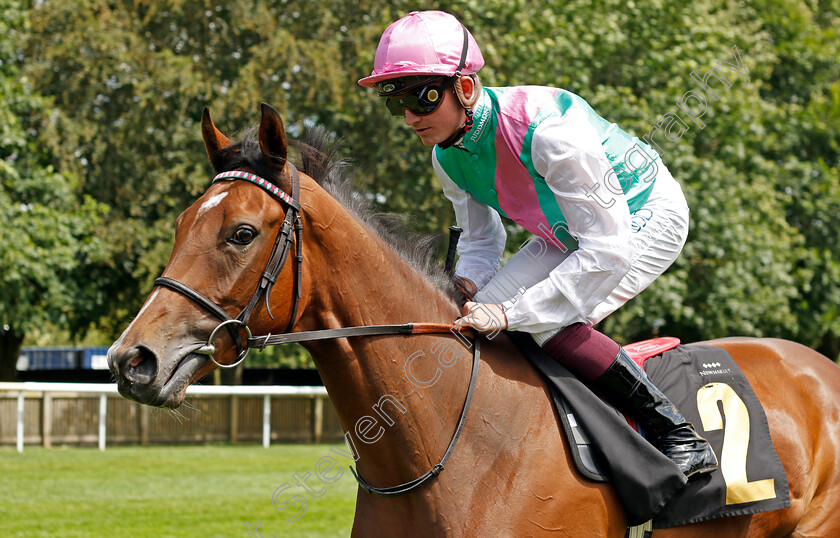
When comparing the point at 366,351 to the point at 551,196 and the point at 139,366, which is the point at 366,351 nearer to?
the point at 139,366

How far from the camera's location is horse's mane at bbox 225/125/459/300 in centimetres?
277

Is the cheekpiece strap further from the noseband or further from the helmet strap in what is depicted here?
the helmet strap

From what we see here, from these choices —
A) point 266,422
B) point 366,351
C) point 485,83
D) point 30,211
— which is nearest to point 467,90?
point 366,351

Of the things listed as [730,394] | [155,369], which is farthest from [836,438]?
[155,369]

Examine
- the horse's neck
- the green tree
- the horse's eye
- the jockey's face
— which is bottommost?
the green tree

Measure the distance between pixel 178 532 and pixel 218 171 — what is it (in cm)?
550

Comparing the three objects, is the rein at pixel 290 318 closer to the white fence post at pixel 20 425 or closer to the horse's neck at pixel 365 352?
the horse's neck at pixel 365 352

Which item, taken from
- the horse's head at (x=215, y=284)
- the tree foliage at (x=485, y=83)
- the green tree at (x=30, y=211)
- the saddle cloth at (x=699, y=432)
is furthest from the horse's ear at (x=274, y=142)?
the green tree at (x=30, y=211)

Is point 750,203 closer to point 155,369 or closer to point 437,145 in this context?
point 437,145

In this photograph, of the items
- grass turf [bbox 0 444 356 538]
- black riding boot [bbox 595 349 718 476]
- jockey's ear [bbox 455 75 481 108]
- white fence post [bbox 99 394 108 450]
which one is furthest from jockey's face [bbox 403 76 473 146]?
white fence post [bbox 99 394 108 450]

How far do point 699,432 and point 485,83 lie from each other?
39.2 feet

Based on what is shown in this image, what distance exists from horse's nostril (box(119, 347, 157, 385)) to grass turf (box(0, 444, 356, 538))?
3.67 m

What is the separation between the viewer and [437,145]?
321cm

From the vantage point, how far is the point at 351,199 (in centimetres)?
282
